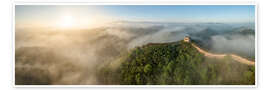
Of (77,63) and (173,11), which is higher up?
(173,11)

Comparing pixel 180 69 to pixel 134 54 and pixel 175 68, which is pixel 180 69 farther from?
pixel 134 54

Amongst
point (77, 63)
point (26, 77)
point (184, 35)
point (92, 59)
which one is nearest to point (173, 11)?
point (184, 35)

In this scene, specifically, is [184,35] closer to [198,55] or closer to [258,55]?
[198,55]

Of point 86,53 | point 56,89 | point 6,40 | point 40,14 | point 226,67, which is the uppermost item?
point 40,14

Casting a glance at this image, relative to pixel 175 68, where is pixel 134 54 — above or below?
above

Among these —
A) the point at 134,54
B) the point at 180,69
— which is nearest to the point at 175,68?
the point at 180,69

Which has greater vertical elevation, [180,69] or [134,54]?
[134,54]
